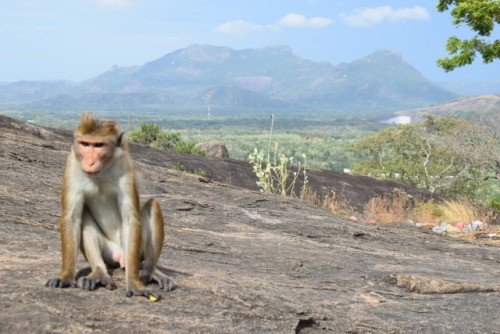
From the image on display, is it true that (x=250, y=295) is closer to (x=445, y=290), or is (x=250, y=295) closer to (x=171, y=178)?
(x=445, y=290)

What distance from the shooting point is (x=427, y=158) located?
1528 inches

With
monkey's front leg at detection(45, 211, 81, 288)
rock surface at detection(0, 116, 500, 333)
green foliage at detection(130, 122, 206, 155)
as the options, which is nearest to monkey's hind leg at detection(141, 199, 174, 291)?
rock surface at detection(0, 116, 500, 333)

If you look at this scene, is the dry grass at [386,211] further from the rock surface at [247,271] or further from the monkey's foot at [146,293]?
A: the monkey's foot at [146,293]

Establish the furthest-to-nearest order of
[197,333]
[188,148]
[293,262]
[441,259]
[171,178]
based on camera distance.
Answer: [188,148] → [171,178] → [441,259] → [293,262] → [197,333]

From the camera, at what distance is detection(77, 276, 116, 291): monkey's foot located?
4.28 metres

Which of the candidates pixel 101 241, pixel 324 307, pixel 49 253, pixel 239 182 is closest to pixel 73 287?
pixel 101 241

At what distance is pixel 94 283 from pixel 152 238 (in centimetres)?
61

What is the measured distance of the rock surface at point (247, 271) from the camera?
4.10 meters

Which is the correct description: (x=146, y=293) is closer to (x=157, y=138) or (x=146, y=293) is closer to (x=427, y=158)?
(x=157, y=138)

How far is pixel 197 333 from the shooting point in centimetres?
401

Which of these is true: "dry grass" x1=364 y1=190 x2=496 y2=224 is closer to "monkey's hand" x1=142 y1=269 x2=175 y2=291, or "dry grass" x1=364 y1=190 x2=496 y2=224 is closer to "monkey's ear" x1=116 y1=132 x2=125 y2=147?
"monkey's hand" x1=142 y1=269 x2=175 y2=291

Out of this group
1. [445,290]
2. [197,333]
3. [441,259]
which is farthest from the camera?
[441,259]

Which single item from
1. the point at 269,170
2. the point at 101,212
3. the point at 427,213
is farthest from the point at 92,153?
the point at 427,213

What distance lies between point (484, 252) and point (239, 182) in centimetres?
1057
